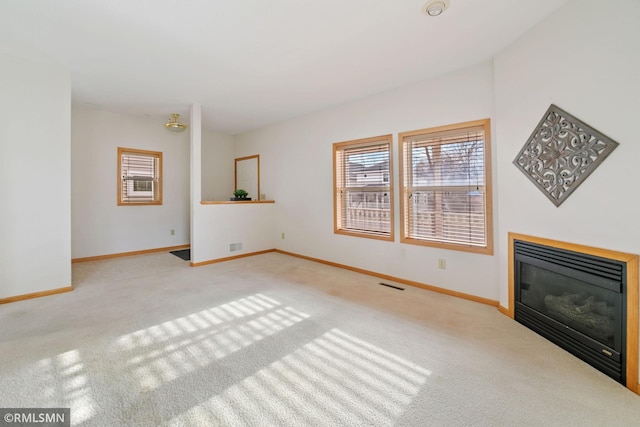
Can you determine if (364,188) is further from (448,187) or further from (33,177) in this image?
(33,177)

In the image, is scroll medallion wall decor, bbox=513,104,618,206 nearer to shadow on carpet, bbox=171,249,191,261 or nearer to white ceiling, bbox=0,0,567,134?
white ceiling, bbox=0,0,567,134

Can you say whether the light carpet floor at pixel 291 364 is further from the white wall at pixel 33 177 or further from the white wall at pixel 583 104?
the white wall at pixel 583 104

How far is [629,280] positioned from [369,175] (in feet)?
9.16

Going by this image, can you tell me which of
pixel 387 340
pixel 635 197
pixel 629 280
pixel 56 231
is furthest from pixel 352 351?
pixel 56 231

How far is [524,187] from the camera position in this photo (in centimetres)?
239

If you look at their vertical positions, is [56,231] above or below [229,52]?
below

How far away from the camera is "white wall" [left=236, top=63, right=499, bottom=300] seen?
2.97 metres

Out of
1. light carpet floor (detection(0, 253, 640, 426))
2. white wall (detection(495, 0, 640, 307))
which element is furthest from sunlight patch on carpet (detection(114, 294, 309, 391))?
white wall (detection(495, 0, 640, 307))

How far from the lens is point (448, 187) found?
317cm

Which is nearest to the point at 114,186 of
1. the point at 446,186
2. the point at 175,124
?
the point at 175,124

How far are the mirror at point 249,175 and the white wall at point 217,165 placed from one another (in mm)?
213

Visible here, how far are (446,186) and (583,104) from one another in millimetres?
1437

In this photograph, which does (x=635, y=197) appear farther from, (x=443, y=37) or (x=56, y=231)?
(x=56, y=231)

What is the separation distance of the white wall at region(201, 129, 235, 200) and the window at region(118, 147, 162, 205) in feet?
3.08
